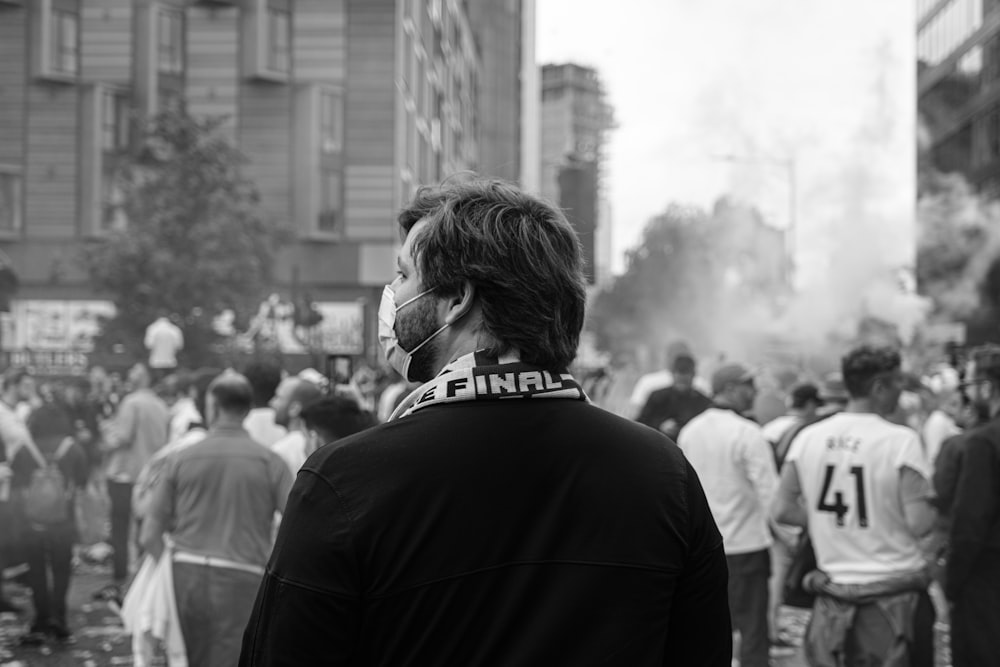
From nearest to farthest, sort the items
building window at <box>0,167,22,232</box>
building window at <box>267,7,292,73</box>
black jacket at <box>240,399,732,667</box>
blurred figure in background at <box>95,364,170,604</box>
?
black jacket at <box>240,399,732,667</box> < blurred figure in background at <box>95,364,170,604</box> < building window at <box>0,167,22,232</box> < building window at <box>267,7,292,73</box>

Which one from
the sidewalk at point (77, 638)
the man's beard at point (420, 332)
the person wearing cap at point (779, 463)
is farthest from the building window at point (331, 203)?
the man's beard at point (420, 332)

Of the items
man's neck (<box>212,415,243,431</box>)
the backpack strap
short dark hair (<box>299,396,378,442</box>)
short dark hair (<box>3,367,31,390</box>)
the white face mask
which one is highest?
the white face mask

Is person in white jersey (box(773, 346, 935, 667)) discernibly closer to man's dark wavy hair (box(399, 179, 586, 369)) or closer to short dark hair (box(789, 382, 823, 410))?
man's dark wavy hair (box(399, 179, 586, 369))

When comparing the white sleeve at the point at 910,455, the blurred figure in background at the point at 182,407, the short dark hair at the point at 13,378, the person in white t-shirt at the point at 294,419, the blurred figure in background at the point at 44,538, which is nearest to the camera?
the white sleeve at the point at 910,455

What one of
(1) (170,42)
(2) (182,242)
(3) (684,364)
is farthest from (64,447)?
(1) (170,42)

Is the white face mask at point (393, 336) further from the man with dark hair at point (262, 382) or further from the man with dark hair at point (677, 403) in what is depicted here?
the man with dark hair at point (677, 403)

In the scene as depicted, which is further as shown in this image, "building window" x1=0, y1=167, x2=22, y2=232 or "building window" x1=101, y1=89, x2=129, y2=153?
"building window" x1=101, y1=89, x2=129, y2=153

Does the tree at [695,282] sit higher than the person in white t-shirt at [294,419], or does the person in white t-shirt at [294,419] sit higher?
the tree at [695,282]

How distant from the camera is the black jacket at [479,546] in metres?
1.76

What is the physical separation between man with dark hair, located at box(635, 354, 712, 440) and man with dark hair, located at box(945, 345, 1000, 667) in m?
4.14

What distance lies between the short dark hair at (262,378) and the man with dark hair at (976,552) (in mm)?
3834

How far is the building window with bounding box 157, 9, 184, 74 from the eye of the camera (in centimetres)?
4006

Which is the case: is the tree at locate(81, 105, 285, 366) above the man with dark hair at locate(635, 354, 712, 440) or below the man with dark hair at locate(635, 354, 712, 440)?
above

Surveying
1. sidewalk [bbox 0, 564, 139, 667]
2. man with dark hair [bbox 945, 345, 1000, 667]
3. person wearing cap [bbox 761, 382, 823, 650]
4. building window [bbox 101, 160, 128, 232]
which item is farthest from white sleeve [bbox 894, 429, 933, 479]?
building window [bbox 101, 160, 128, 232]
